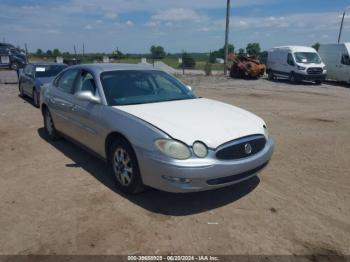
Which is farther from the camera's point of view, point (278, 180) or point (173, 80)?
point (173, 80)

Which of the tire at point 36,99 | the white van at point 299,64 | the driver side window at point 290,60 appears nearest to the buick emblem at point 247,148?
the tire at point 36,99

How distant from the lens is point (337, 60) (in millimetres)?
20812

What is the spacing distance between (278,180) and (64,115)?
11.5 feet

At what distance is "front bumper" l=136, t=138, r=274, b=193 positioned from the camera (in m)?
3.34

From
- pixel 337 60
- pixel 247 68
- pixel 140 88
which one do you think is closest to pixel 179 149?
pixel 140 88

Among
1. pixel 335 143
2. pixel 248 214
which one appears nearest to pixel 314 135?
pixel 335 143

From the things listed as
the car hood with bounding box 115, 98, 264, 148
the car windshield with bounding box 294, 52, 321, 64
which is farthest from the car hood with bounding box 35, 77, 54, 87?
the car windshield with bounding box 294, 52, 321, 64

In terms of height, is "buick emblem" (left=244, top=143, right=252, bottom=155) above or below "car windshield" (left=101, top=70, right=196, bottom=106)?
below

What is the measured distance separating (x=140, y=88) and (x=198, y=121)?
4.23 ft

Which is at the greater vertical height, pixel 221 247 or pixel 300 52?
pixel 300 52

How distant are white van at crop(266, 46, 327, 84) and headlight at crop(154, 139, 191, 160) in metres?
18.7

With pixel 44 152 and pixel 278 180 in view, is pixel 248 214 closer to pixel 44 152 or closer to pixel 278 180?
pixel 278 180

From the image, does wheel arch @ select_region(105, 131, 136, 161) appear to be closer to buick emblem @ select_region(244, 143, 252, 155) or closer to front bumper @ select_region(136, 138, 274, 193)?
front bumper @ select_region(136, 138, 274, 193)

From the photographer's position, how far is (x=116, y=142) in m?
4.02
